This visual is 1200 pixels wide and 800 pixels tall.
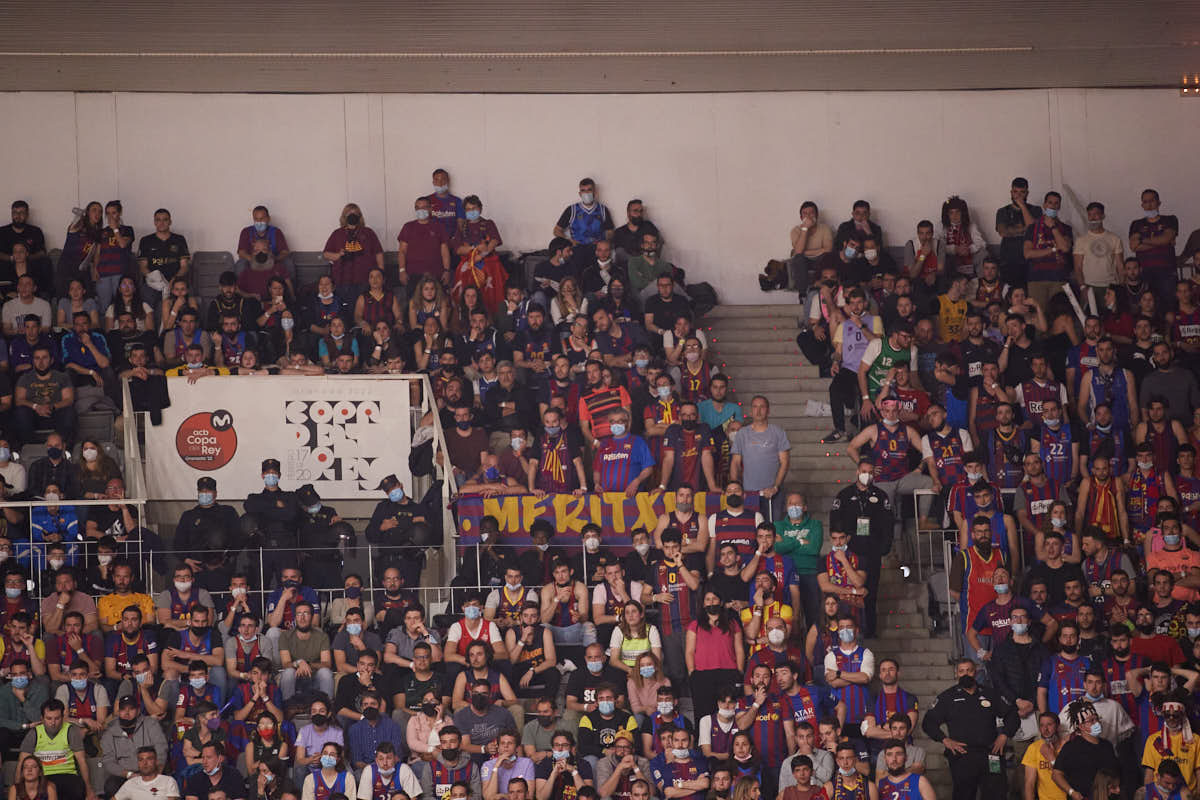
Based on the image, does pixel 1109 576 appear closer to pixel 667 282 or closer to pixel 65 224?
pixel 667 282

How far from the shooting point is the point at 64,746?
1365 centimetres

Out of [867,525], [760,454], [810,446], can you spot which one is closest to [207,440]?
[760,454]

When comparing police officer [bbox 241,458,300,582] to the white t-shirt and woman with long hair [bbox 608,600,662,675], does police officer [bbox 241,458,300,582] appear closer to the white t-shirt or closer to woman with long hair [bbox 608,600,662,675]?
the white t-shirt

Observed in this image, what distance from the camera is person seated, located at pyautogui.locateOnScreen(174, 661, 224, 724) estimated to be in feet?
45.9

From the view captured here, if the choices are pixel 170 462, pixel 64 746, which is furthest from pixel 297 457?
pixel 64 746

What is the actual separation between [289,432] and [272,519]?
1263mm

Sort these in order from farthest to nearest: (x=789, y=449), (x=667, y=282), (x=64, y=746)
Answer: (x=667, y=282) → (x=789, y=449) → (x=64, y=746)

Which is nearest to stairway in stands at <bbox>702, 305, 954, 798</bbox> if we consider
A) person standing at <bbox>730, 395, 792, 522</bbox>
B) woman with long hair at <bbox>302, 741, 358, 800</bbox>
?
person standing at <bbox>730, 395, 792, 522</bbox>

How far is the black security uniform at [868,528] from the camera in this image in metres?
15.0

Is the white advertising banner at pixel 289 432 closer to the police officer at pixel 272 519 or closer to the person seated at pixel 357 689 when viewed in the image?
the police officer at pixel 272 519

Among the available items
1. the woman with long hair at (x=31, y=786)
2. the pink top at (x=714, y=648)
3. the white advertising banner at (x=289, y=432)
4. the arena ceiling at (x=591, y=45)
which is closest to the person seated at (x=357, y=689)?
the woman with long hair at (x=31, y=786)

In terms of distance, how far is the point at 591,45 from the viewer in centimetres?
1905

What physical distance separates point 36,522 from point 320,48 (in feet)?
20.7

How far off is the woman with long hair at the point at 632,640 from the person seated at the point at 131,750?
3.72 metres
